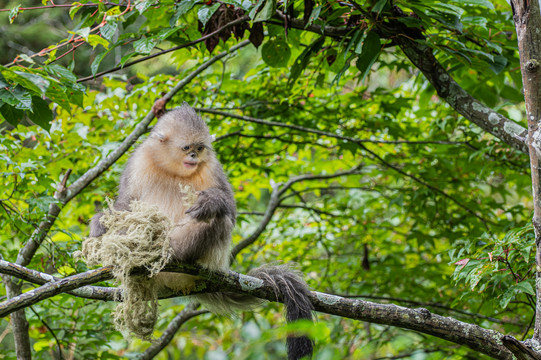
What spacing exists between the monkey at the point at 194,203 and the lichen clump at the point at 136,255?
0.46 feet

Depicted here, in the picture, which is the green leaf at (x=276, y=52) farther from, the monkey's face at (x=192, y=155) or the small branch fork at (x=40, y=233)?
the monkey's face at (x=192, y=155)

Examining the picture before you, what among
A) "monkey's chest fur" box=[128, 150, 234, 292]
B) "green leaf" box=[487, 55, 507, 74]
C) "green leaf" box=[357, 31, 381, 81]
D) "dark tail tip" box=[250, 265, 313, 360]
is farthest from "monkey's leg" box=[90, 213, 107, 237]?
"green leaf" box=[487, 55, 507, 74]

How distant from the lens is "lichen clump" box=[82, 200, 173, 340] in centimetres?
243

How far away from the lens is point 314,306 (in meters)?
2.76

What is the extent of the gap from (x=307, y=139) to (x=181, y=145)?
189 centimetres

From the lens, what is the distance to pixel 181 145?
3316mm

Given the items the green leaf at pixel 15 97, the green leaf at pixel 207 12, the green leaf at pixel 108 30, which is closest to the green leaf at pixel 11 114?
the green leaf at pixel 15 97

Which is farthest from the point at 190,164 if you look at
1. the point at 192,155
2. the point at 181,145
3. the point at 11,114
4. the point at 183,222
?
the point at 11,114

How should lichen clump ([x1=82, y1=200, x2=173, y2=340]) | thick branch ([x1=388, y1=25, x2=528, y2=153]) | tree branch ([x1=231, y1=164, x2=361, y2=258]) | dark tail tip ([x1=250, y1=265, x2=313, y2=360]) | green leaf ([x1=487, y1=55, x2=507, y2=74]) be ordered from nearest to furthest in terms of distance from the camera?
lichen clump ([x1=82, y1=200, x2=173, y2=340]) < dark tail tip ([x1=250, y1=265, x2=313, y2=360]) < thick branch ([x1=388, y1=25, x2=528, y2=153]) < green leaf ([x1=487, y1=55, x2=507, y2=74]) < tree branch ([x1=231, y1=164, x2=361, y2=258])

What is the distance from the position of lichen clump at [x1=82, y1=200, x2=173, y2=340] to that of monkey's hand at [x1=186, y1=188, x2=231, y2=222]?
0.16 m

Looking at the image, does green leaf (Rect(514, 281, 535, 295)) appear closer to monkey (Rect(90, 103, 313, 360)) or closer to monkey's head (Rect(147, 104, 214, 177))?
monkey (Rect(90, 103, 313, 360))

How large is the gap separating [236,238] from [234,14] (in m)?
3.33

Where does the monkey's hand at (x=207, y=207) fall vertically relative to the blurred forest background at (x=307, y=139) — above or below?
below

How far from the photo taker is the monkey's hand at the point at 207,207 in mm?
2709
